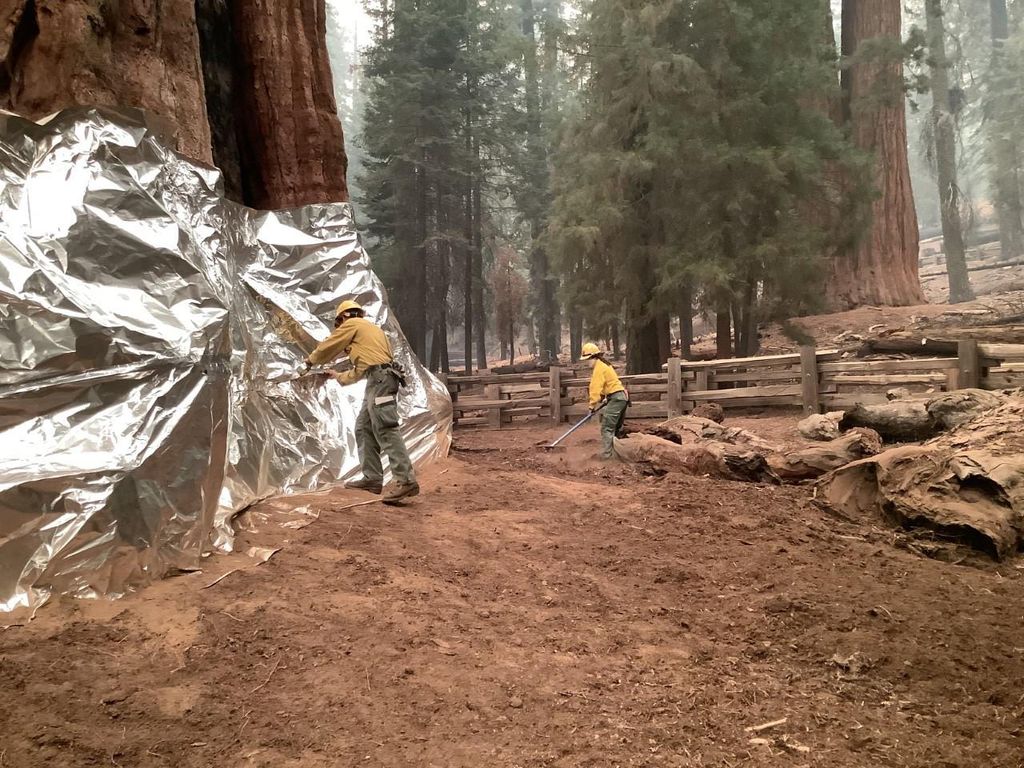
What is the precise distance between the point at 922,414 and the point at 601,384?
361cm

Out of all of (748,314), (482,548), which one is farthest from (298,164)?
(748,314)

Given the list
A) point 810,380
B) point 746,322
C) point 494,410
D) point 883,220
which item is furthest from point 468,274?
point 810,380

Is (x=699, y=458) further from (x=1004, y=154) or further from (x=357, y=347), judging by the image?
(x=1004, y=154)

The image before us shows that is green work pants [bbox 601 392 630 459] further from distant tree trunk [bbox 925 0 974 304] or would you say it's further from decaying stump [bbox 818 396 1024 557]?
distant tree trunk [bbox 925 0 974 304]

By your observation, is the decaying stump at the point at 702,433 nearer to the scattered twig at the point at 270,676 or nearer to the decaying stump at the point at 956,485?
the decaying stump at the point at 956,485

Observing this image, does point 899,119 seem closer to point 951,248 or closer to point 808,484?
point 951,248

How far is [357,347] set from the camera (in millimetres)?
5824

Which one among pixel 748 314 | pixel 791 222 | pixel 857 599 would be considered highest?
pixel 791 222

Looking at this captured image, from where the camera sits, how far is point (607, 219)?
500 inches

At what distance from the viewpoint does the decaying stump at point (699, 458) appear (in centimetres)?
655

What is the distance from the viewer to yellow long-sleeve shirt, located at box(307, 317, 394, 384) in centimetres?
568

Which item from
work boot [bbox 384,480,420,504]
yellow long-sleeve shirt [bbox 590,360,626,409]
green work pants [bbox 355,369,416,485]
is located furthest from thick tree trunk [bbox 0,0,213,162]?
yellow long-sleeve shirt [bbox 590,360,626,409]

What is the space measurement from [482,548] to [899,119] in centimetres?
1671

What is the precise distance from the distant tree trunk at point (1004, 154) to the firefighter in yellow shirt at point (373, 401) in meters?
31.3
